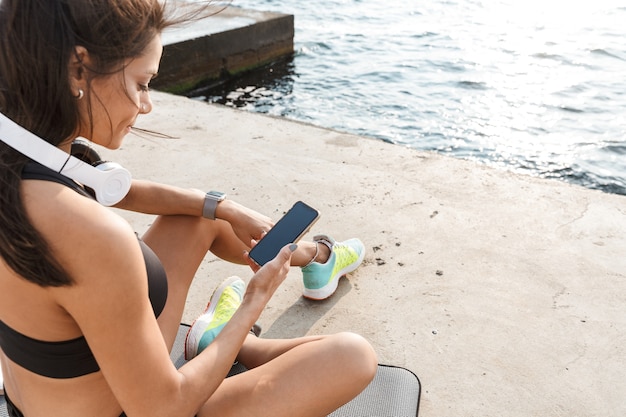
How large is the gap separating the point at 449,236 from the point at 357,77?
239 inches

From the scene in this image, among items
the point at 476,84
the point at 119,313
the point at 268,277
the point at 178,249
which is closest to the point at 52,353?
the point at 119,313

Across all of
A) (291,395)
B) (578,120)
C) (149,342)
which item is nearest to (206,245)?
(291,395)

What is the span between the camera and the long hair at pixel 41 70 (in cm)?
129

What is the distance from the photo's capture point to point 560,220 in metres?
3.79

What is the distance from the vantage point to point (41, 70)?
132 centimetres

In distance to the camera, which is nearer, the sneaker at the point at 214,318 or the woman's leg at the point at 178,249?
the woman's leg at the point at 178,249

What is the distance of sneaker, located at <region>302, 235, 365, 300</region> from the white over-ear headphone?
5.02 feet

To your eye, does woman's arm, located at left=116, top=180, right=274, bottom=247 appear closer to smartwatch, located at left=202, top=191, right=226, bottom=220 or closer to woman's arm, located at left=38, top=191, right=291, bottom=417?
smartwatch, located at left=202, top=191, right=226, bottom=220

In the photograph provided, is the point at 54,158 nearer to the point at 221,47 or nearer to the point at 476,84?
the point at 476,84

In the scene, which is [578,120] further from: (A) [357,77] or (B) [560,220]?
(B) [560,220]

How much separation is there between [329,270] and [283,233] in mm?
795

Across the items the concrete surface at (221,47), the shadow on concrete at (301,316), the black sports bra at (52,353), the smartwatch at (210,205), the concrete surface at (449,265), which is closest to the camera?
the black sports bra at (52,353)

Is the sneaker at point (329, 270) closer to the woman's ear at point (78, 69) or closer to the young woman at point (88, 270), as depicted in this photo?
the young woman at point (88, 270)

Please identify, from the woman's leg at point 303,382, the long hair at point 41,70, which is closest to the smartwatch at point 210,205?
the woman's leg at point 303,382
